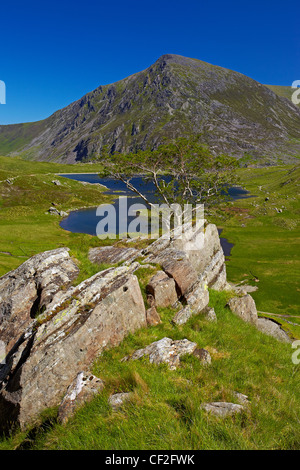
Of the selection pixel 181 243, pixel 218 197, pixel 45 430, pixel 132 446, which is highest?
pixel 218 197

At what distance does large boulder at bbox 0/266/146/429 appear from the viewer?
927 cm

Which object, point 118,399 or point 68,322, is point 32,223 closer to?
point 68,322

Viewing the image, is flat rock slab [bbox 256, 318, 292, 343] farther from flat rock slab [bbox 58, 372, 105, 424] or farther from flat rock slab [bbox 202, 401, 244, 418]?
flat rock slab [bbox 58, 372, 105, 424]

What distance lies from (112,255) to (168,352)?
1519 cm

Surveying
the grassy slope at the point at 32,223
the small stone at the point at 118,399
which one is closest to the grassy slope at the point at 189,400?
the small stone at the point at 118,399

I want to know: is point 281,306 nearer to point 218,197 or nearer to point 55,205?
point 218,197

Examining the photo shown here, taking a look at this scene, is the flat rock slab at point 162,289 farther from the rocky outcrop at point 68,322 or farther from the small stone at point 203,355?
the small stone at point 203,355

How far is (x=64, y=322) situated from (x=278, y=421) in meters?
8.83

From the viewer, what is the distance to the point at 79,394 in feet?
27.4

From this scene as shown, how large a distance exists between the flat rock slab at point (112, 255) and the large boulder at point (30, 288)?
5894 mm

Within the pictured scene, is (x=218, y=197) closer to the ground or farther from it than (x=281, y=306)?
farther from it

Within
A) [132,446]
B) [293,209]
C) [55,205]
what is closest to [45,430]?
[132,446]

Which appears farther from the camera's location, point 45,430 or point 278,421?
point 45,430

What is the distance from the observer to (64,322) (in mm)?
11125
